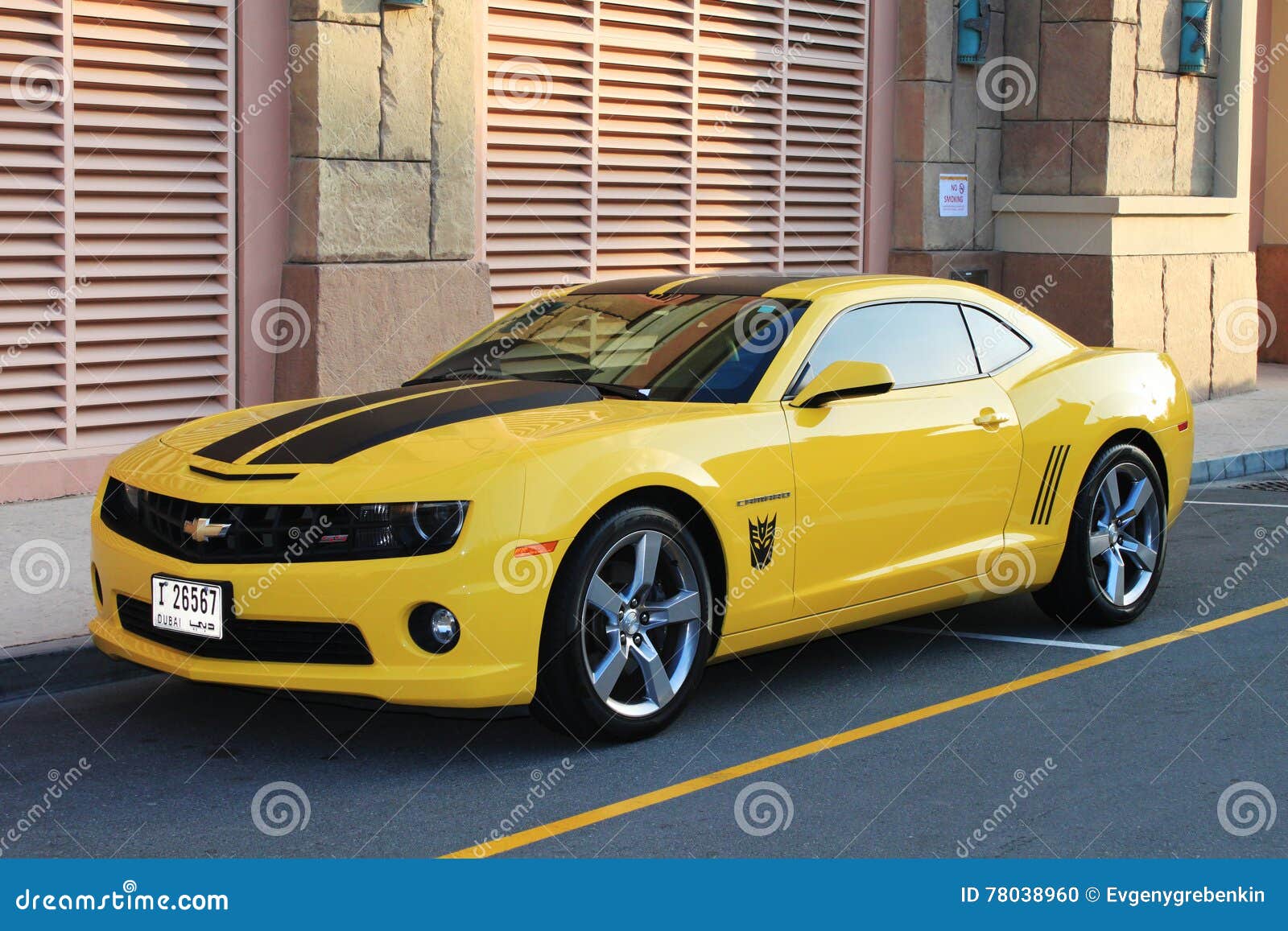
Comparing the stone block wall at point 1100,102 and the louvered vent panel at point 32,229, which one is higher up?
the stone block wall at point 1100,102

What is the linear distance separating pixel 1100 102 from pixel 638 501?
36.9ft

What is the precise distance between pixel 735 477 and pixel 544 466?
31.2 inches

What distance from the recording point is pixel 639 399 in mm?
6113

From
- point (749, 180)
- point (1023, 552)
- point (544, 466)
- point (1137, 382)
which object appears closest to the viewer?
point (544, 466)

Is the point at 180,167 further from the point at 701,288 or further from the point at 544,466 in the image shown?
the point at 544,466

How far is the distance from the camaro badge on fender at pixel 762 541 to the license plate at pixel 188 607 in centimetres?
177

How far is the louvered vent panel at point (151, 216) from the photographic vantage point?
983cm

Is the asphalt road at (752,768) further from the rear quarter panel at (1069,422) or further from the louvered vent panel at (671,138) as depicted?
the louvered vent panel at (671,138)

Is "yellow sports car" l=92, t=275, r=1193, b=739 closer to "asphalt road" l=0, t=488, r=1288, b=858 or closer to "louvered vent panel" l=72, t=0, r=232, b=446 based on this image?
"asphalt road" l=0, t=488, r=1288, b=858

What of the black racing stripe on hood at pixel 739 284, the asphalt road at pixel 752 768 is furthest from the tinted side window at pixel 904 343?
the asphalt road at pixel 752 768

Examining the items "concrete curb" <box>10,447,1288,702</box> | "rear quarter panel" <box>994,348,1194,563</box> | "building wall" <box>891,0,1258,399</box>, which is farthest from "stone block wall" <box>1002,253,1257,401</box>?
"concrete curb" <box>10,447,1288,702</box>

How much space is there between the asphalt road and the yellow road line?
0.01m

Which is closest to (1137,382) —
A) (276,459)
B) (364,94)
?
(276,459)

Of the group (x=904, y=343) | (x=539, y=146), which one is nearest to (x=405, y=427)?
(x=904, y=343)
